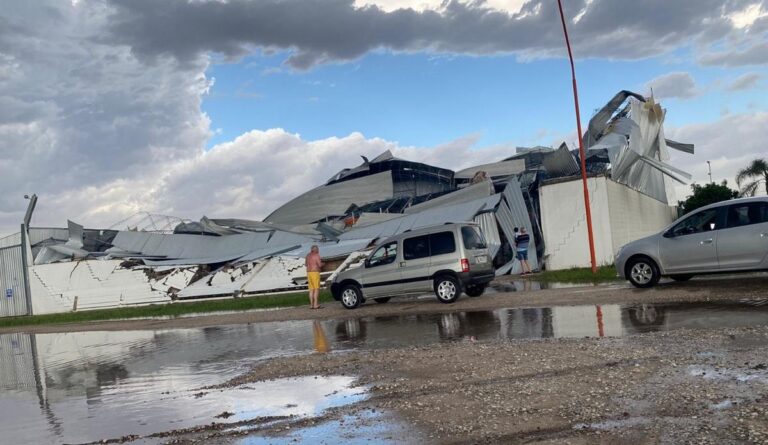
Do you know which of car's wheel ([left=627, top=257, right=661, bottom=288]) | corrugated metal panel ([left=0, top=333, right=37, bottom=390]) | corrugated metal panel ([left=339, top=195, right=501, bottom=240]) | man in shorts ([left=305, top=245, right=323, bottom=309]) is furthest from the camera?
corrugated metal panel ([left=339, top=195, right=501, bottom=240])

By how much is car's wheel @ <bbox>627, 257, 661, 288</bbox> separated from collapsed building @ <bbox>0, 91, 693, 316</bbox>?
8242mm

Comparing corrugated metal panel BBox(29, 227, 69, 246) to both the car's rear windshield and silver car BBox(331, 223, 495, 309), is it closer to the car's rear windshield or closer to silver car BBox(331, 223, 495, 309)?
silver car BBox(331, 223, 495, 309)

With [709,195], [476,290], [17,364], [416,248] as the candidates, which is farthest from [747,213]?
[709,195]

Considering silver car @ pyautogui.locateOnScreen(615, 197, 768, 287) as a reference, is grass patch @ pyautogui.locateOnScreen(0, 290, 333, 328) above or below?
below

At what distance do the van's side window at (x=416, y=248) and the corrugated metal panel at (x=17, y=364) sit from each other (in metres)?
8.31

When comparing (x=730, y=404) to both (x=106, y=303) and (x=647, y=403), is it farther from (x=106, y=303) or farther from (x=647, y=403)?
(x=106, y=303)

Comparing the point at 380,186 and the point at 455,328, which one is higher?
the point at 380,186

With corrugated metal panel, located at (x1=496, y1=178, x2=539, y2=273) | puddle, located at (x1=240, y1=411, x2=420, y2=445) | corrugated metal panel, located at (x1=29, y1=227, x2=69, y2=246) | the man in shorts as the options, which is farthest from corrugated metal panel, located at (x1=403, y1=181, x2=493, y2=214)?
puddle, located at (x1=240, y1=411, x2=420, y2=445)

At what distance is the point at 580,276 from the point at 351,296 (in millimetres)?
6555

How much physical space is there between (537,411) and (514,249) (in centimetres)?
1917

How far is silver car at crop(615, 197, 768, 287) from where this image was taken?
12.5m

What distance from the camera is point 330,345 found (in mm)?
10984

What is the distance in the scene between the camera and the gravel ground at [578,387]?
15.9 ft

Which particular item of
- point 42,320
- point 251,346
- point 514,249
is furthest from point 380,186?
point 251,346
